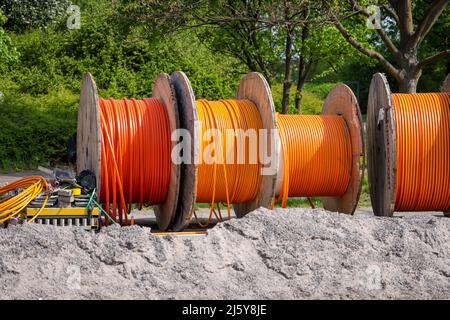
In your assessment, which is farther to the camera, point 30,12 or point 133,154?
point 30,12

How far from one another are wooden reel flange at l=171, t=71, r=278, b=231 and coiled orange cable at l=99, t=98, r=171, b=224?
10.1 inches

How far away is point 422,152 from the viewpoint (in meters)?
8.66

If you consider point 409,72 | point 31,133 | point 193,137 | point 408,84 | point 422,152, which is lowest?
point 31,133

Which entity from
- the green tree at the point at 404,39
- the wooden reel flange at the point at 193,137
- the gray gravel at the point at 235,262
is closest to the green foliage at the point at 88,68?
the green tree at the point at 404,39

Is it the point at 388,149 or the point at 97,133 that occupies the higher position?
the point at 97,133

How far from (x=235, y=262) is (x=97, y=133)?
2319mm

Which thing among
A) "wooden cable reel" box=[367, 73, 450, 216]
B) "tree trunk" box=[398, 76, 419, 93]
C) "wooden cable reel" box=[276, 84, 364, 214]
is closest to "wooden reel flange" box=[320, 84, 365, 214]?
"wooden cable reel" box=[276, 84, 364, 214]

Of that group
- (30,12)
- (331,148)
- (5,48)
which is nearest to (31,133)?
(5,48)

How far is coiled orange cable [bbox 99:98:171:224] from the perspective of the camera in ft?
26.8

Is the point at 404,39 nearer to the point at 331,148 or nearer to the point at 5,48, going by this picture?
the point at 331,148

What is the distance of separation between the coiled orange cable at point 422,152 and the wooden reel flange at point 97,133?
264 centimetres

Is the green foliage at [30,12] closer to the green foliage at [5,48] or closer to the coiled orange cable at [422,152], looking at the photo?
the green foliage at [5,48]

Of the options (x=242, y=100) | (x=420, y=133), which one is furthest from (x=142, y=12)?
(x=420, y=133)

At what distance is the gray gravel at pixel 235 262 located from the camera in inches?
241
